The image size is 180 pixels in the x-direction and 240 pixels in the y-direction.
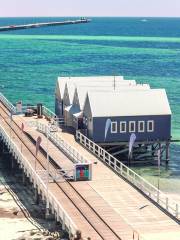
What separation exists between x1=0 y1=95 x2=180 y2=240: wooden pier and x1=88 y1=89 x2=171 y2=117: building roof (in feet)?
12.5

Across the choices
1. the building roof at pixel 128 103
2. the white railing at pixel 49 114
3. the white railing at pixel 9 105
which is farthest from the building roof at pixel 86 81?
the building roof at pixel 128 103

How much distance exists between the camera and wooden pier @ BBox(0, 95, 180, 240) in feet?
151

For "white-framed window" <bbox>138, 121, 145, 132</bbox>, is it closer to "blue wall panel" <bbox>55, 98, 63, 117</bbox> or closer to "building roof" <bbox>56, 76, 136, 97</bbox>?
"building roof" <bbox>56, 76, 136, 97</bbox>

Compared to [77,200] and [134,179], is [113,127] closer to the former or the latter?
[134,179]

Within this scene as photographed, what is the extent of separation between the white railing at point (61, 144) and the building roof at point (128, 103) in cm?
485

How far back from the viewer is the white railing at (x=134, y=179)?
5113 centimetres

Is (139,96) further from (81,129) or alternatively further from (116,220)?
(116,220)

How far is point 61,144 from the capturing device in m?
68.6

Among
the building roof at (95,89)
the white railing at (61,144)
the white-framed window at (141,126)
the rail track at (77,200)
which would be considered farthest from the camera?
the building roof at (95,89)

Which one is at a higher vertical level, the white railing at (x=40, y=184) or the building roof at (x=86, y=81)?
the building roof at (x=86, y=81)

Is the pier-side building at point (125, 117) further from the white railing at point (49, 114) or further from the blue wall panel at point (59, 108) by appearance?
the blue wall panel at point (59, 108)

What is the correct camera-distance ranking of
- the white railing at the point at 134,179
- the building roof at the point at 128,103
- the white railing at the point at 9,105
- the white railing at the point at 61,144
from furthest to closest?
the white railing at the point at 9,105 → the building roof at the point at 128,103 → the white railing at the point at 61,144 → the white railing at the point at 134,179

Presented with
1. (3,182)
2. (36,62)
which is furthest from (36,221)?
(36,62)

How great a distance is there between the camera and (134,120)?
73.2 m
